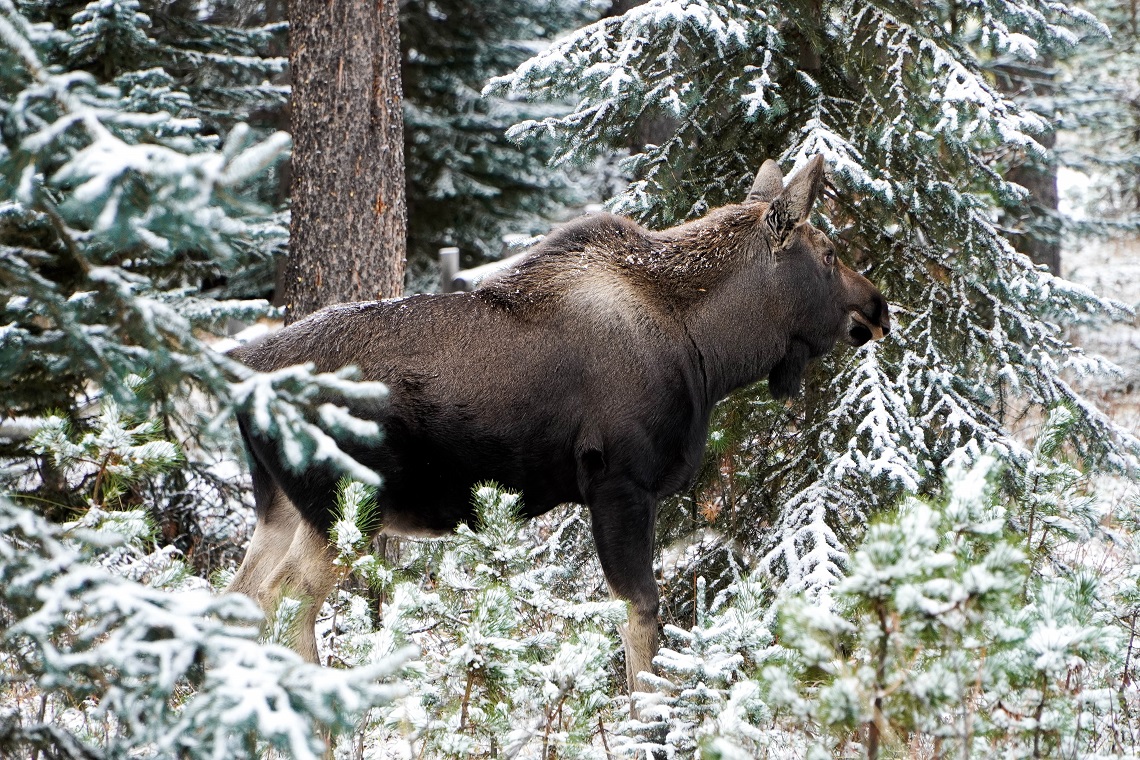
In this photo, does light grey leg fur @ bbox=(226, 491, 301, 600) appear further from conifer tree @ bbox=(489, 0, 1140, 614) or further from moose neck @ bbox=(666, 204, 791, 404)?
conifer tree @ bbox=(489, 0, 1140, 614)

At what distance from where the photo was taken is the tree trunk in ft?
22.4

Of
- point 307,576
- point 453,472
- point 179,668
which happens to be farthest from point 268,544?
point 179,668

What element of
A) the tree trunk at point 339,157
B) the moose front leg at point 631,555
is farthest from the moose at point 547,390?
the tree trunk at point 339,157

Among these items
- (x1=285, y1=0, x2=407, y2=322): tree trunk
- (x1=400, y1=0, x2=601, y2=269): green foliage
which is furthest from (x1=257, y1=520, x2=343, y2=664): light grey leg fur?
(x1=400, y1=0, x2=601, y2=269): green foliage

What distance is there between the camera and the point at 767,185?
5.77 metres

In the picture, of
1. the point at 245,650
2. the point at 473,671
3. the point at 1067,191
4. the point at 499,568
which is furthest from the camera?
the point at 1067,191

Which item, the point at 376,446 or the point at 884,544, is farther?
the point at 376,446

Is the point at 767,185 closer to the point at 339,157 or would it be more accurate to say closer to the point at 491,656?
the point at 339,157

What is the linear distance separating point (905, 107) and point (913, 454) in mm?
2078

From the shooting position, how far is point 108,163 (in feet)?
6.98

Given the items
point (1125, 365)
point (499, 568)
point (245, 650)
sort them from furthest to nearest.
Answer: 1. point (1125, 365)
2. point (499, 568)
3. point (245, 650)

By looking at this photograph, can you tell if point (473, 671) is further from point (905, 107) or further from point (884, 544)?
point (905, 107)

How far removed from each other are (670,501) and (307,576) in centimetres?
265

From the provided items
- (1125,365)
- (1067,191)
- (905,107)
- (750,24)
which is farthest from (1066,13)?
(1067,191)
